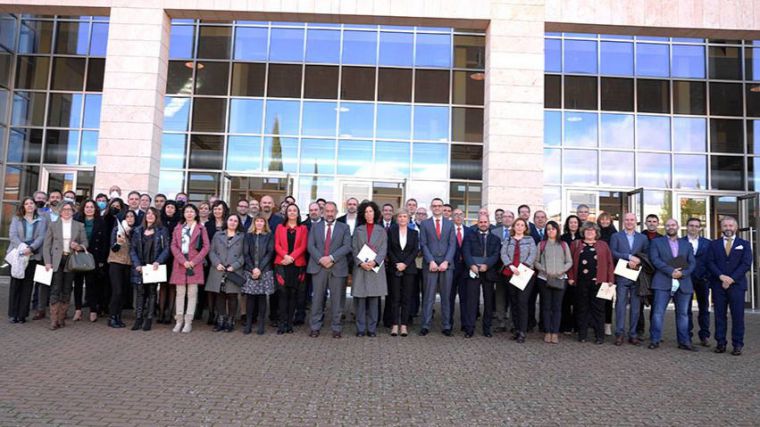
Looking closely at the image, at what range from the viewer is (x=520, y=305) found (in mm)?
8320

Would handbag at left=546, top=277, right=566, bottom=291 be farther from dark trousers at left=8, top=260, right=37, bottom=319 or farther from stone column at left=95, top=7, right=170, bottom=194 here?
stone column at left=95, top=7, right=170, bottom=194

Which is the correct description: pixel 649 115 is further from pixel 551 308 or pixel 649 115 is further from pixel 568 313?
pixel 551 308

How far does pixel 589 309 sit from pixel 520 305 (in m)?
1.09

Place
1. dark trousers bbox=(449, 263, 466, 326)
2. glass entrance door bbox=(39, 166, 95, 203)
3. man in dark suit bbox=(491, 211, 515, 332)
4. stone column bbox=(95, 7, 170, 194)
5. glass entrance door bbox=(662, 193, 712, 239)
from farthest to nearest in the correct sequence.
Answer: glass entrance door bbox=(39, 166, 95, 203) → glass entrance door bbox=(662, 193, 712, 239) → stone column bbox=(95, 7, 170, 194) → man in dark suit bbox=(491, 211, 515, 332) → dark trousers bbox=(449, 263, 466, 326)

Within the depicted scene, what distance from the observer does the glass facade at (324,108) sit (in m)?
14.9

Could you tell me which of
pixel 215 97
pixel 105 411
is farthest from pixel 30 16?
pixel 105 411

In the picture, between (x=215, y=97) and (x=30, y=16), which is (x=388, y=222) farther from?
(x=30, y=16)

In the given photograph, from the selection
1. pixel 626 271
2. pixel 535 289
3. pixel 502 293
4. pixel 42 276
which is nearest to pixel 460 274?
pixel 502 293

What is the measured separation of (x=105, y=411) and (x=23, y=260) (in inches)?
200

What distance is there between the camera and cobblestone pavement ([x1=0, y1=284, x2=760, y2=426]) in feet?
15.1

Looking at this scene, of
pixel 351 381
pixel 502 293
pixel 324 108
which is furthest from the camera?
pixel 324 108

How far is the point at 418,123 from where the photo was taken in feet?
49.8

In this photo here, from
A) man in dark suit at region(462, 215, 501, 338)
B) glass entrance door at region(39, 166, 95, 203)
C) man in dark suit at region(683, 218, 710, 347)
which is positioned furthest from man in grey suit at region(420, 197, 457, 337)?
glass entrance door at region(39, 166, 95, 203)

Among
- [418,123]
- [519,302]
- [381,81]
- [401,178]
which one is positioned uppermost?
[381,81]
